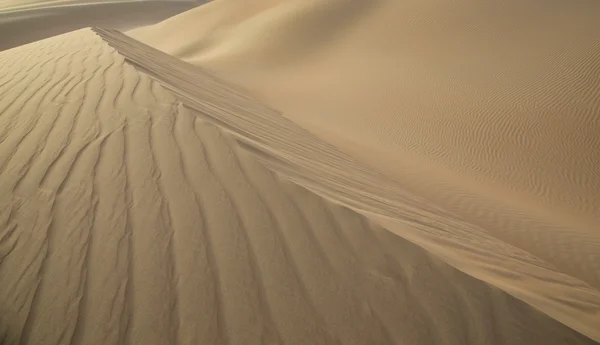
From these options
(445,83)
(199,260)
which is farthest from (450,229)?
(445,83)

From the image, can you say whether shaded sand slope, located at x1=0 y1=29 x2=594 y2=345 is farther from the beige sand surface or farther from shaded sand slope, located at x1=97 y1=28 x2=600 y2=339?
the beige sand surface

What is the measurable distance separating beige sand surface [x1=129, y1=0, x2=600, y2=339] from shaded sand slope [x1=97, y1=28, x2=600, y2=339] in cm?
2

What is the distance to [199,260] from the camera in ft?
5.79

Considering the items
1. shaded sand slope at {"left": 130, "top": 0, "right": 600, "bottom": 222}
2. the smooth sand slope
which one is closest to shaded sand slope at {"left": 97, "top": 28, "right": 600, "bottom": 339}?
shaded sand slope at {"left": 130, "top": 0, "right": 600, "bottom": 222}

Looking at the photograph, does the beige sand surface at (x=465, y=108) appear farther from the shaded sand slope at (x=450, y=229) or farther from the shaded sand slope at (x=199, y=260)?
the shaded sand slope at (x=199, y=260)

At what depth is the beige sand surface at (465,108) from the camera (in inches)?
108

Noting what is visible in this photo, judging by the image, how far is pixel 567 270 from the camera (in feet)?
11.1

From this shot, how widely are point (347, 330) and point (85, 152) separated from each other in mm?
1889

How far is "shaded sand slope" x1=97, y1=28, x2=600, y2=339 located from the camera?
1.97 meters

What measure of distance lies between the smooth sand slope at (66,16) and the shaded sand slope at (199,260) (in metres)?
14.7

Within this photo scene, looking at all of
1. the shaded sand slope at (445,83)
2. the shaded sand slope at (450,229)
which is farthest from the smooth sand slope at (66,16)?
the shaded sand slope at (450,229)

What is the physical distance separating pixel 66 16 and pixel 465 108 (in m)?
18.6

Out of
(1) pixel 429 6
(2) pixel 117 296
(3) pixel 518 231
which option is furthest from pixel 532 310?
(1) pixel 429 6

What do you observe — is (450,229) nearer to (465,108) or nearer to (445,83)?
(465,108)
